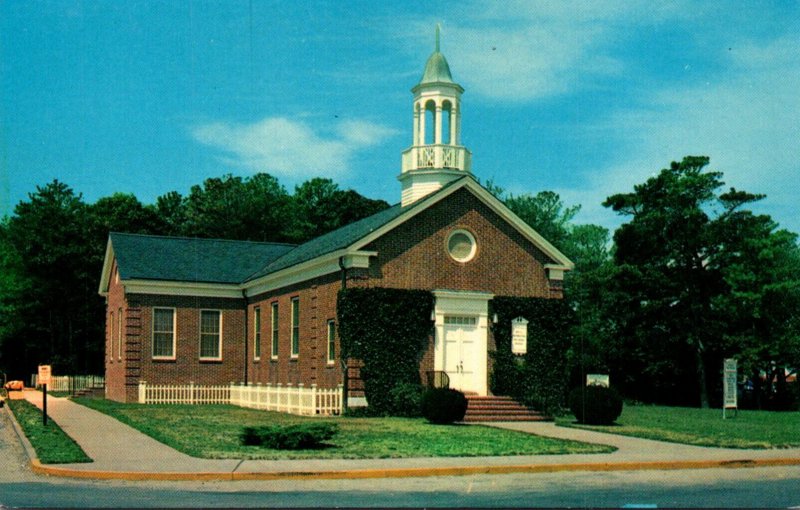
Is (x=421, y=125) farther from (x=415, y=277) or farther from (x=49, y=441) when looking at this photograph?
(x=49, y=441)

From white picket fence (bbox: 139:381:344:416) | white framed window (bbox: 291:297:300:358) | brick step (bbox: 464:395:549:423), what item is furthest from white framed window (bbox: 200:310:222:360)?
brick step (bbox: 464:395:549:423)

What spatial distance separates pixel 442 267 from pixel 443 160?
495cm

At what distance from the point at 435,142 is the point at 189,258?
14034 mm

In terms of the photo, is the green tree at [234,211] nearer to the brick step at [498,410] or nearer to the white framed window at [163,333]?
the white framed window at [163,333]

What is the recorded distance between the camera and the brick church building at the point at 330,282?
101 feet

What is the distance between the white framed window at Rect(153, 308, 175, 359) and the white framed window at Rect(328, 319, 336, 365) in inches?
414

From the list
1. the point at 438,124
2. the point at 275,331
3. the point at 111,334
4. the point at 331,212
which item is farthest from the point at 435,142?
the point at 331,212

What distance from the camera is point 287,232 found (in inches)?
2950

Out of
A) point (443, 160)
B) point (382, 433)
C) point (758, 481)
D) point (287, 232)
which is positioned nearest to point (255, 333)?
point (443, 160)

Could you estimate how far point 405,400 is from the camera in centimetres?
2948

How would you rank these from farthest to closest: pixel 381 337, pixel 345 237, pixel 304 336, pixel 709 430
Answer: pixel 345 237 < pixel 304 336 < pixel 381 337 < pixel 709 430

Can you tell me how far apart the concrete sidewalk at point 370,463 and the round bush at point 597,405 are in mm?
4450

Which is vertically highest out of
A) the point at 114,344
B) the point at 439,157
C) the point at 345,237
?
the point at 439,157

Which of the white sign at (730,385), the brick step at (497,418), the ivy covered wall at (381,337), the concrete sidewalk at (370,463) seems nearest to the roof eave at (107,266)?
the ivy covered wall at (381,337)
